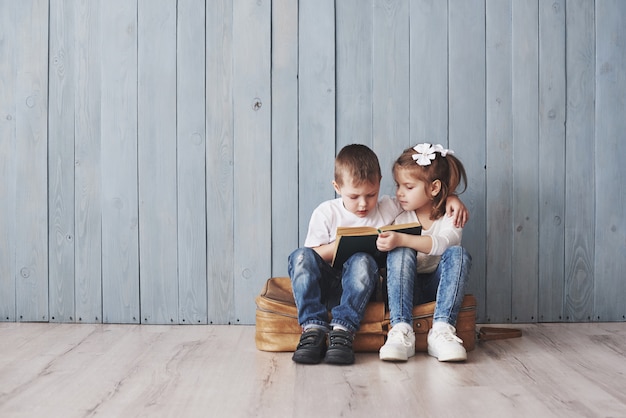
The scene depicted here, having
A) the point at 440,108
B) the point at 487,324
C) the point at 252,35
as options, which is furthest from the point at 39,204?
the point at 487,324

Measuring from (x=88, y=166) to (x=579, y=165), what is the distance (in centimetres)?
186

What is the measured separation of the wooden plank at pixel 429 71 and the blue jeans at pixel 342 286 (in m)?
0.64

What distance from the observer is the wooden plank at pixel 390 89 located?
2484 mm

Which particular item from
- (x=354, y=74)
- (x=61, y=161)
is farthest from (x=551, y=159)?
(x=61, y=161)

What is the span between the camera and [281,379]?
1.78 m

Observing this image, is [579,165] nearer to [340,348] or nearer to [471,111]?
[471,111]

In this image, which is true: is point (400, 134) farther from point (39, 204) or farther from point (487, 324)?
point (39, 204)

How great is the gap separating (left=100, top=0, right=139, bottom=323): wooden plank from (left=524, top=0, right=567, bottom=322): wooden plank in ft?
5.00

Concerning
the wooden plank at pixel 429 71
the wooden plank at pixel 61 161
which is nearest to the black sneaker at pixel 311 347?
the wooden plank at pixel 429 71

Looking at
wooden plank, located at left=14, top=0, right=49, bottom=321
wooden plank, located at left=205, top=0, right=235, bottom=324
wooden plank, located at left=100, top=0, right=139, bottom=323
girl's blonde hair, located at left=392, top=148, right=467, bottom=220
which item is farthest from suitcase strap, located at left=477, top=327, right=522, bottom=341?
wooden plank, located at left=14, top=0, right=49, bottom=321

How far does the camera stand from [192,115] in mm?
2502

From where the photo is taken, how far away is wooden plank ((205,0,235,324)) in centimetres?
249

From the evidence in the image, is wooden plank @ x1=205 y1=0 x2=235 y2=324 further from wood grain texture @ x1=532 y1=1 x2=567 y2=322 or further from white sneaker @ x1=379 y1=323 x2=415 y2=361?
wood grain texture @ x1=532 y1=1 x2=567 y2=322

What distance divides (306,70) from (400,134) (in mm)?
426
